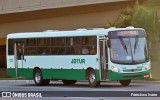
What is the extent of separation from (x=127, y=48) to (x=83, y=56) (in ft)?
8.31

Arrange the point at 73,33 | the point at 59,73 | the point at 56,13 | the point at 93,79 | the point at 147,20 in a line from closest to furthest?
the point at 93,79, the point at 73,33, the point at 59,73, the point at 147,20, the point at 56,13

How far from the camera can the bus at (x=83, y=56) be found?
28.6m

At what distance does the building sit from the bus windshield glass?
1772 cm

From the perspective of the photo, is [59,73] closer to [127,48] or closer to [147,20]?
[127,48]

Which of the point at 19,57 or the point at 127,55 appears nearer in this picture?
the point at 127,55

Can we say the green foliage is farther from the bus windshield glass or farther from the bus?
the bus windshield glass

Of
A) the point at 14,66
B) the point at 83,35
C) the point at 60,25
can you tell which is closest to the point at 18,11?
the point at 60,25

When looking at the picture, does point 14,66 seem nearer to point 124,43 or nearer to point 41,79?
point 41,79

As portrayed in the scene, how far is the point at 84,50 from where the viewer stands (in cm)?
2994

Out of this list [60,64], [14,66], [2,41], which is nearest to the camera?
[60,64]

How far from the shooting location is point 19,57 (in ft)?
111

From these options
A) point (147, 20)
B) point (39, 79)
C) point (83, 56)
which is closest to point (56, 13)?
point (147, 20)

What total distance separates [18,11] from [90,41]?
2066 centimetres

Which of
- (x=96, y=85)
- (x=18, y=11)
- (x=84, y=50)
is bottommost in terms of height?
(x=96, y=85)
